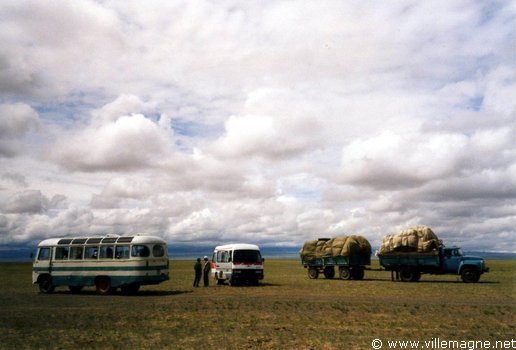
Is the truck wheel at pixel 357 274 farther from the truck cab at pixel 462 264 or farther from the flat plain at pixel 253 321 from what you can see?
the flat plain at pixel 253 321

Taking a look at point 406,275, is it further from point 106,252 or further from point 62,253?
point 62,253

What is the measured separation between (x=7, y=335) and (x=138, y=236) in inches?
478

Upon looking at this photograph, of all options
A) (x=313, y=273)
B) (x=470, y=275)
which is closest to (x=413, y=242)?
(x=470, y=275)

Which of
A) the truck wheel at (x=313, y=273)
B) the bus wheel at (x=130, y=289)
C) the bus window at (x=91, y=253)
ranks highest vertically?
the bus window at (x=91, y=253)

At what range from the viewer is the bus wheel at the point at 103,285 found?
26.1m

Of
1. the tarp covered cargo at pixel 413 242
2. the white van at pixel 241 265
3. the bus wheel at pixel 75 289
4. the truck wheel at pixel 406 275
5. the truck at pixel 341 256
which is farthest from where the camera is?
the truck at pixel 341 256

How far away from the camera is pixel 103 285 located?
26.3 metres

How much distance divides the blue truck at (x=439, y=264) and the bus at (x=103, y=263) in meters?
18.3

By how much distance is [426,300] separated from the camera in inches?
845

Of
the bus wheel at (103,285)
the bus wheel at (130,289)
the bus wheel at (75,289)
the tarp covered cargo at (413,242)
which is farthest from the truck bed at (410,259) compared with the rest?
the bus wheel at (75,289)

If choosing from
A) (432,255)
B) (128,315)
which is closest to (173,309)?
(128,315)

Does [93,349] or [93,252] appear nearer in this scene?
[93,349]

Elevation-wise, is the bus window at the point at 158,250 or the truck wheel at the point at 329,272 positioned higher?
the bus window at the point at 158,250

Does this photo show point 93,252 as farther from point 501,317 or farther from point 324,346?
point 501,317
